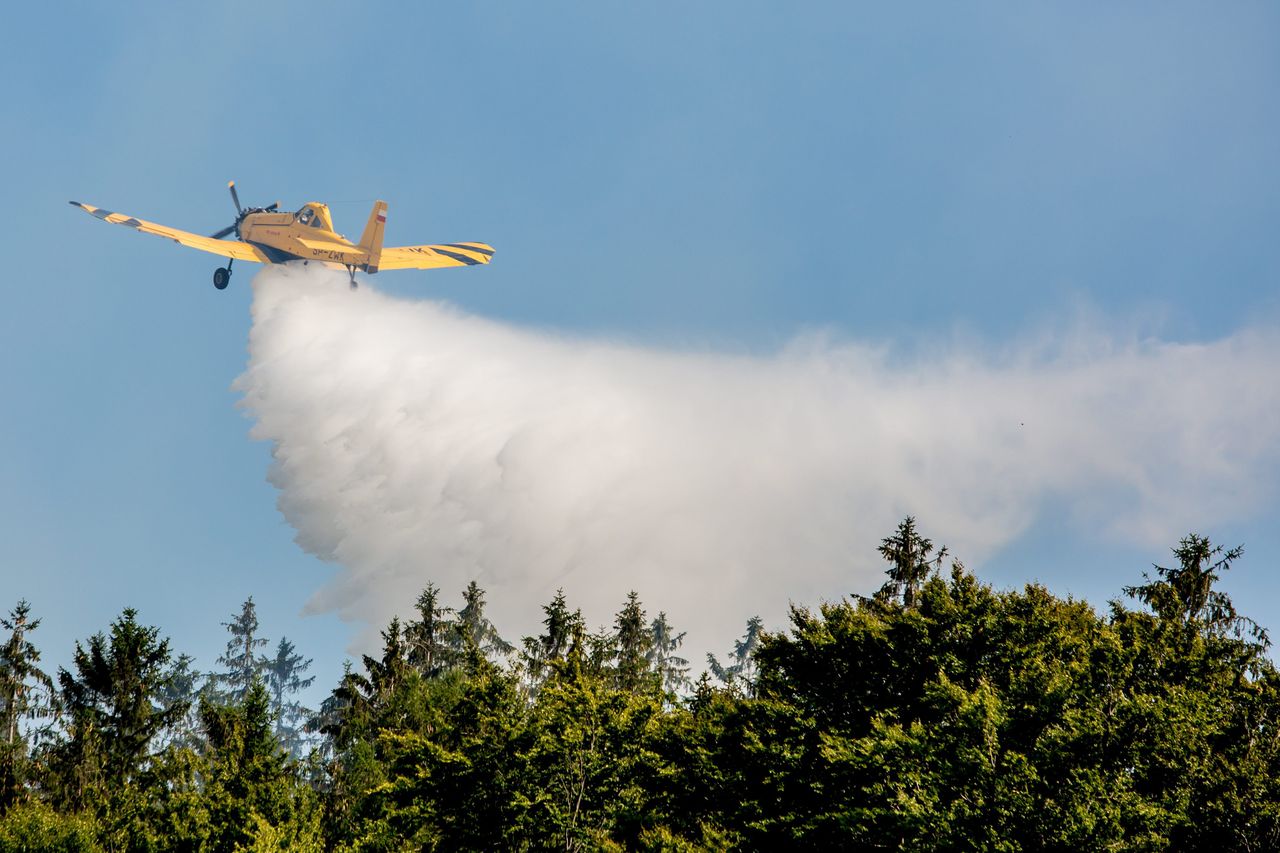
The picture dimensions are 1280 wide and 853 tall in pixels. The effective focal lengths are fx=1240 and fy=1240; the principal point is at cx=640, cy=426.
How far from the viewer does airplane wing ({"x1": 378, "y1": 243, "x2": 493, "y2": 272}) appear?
96.6 m

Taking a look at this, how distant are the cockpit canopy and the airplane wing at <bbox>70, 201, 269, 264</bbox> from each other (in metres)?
4.32

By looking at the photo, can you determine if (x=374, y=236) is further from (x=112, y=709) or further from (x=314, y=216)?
(x=112, y=709)

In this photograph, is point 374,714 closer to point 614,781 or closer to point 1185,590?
point 614,781

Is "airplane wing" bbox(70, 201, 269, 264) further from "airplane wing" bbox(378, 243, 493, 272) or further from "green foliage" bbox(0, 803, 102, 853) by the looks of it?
"green foliage" bbox(0, 803, 102, 853)

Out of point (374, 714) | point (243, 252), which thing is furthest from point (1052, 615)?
point (243, 252)

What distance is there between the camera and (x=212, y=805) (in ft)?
129

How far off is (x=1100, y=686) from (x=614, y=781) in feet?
51.3

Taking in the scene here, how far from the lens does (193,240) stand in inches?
3472

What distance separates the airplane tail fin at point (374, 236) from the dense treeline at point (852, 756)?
4361cm

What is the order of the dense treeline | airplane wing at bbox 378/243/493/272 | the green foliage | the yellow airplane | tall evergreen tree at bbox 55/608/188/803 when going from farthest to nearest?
airplane wing at bbox 378/243/493/272, the yellow airplane, tall evergreen tree at bbox 55/608/188/803, the green foliage, the dense treeline

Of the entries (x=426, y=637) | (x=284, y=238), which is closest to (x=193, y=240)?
(x=284, y=238)

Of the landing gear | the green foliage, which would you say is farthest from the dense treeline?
the landing gear

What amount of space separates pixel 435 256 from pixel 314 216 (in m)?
15.0

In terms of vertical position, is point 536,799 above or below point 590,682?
below
